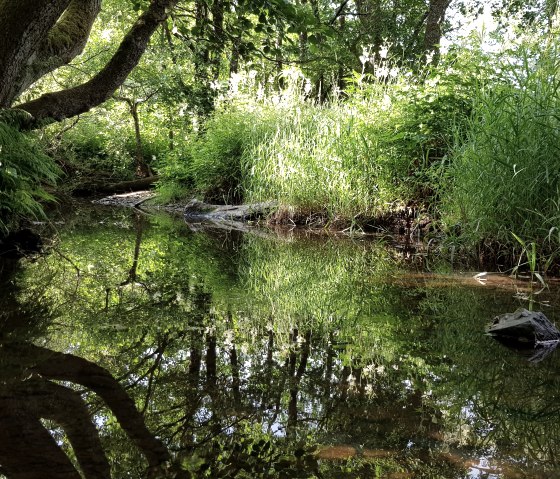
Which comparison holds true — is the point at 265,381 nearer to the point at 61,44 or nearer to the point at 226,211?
the point at 61,44

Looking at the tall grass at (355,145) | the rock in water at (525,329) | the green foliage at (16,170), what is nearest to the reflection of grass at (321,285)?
the rock in water at (525,329)

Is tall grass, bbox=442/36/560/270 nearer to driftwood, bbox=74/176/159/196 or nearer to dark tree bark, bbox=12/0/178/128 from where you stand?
dark tree bark, bbox=12/0/178/128

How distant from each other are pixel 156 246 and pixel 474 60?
10.8ft

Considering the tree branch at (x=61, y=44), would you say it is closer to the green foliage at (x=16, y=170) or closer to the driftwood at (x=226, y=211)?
the green foliage at (x=16, y=170)

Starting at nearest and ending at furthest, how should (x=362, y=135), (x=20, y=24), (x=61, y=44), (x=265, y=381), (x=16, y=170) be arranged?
1. (x=265, y=381)
2. (x=20, y=24)
3. (x=16, y=170)
4. (x=61, y=44)
5. (x=362, y=135)

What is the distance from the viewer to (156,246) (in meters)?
4.11

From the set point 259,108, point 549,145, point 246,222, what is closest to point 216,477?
point 549,145

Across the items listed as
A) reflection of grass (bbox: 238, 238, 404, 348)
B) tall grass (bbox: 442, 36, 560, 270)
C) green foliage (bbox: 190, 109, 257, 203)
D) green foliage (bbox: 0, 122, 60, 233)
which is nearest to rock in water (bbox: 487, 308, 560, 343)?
reflection of grass (bbox: 238, 238, 404, 348)

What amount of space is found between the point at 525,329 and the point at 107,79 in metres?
3.61

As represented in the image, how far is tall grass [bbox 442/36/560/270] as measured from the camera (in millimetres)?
3150

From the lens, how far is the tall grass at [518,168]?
3150 millimetres

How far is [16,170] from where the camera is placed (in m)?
3.80

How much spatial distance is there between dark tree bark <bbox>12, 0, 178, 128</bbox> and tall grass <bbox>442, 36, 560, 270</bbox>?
2.56 meters

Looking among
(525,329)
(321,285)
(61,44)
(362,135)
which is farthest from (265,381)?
(362,135)
